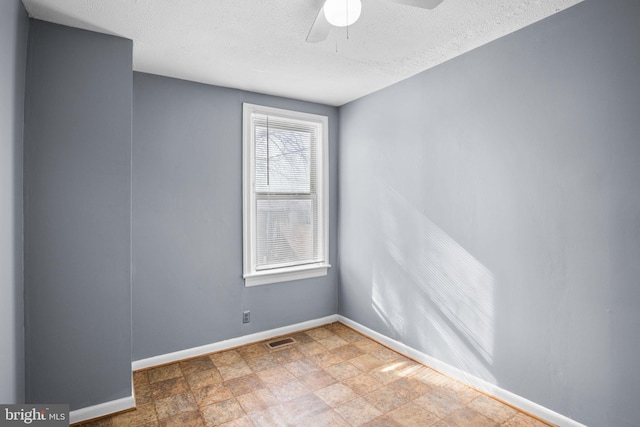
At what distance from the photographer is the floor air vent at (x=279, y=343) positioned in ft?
10.5

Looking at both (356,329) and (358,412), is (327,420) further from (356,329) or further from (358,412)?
(356,329)

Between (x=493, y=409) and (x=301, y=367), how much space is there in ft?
4.72

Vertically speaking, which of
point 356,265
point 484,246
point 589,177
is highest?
point 589,177

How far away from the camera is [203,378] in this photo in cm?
263

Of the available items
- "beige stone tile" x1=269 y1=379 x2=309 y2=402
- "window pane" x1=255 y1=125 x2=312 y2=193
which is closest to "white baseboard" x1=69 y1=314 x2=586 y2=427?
"beige stone tile" x1=269 y1=379 x2=309 y2=402

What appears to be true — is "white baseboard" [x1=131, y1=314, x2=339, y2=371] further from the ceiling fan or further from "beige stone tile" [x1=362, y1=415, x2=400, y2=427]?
the ceiling fan

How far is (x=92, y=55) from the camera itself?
84.7 inches

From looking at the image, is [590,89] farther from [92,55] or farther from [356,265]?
[92,55]

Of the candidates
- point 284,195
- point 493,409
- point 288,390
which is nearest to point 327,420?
point 288,390

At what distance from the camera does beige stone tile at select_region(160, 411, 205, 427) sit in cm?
207

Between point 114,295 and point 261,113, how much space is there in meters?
2.07

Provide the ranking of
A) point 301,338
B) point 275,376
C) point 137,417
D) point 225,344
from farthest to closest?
point 301,338 < point 225,344 < point 275,376 < point 137,417

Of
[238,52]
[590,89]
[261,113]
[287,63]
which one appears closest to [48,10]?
[238,52]
